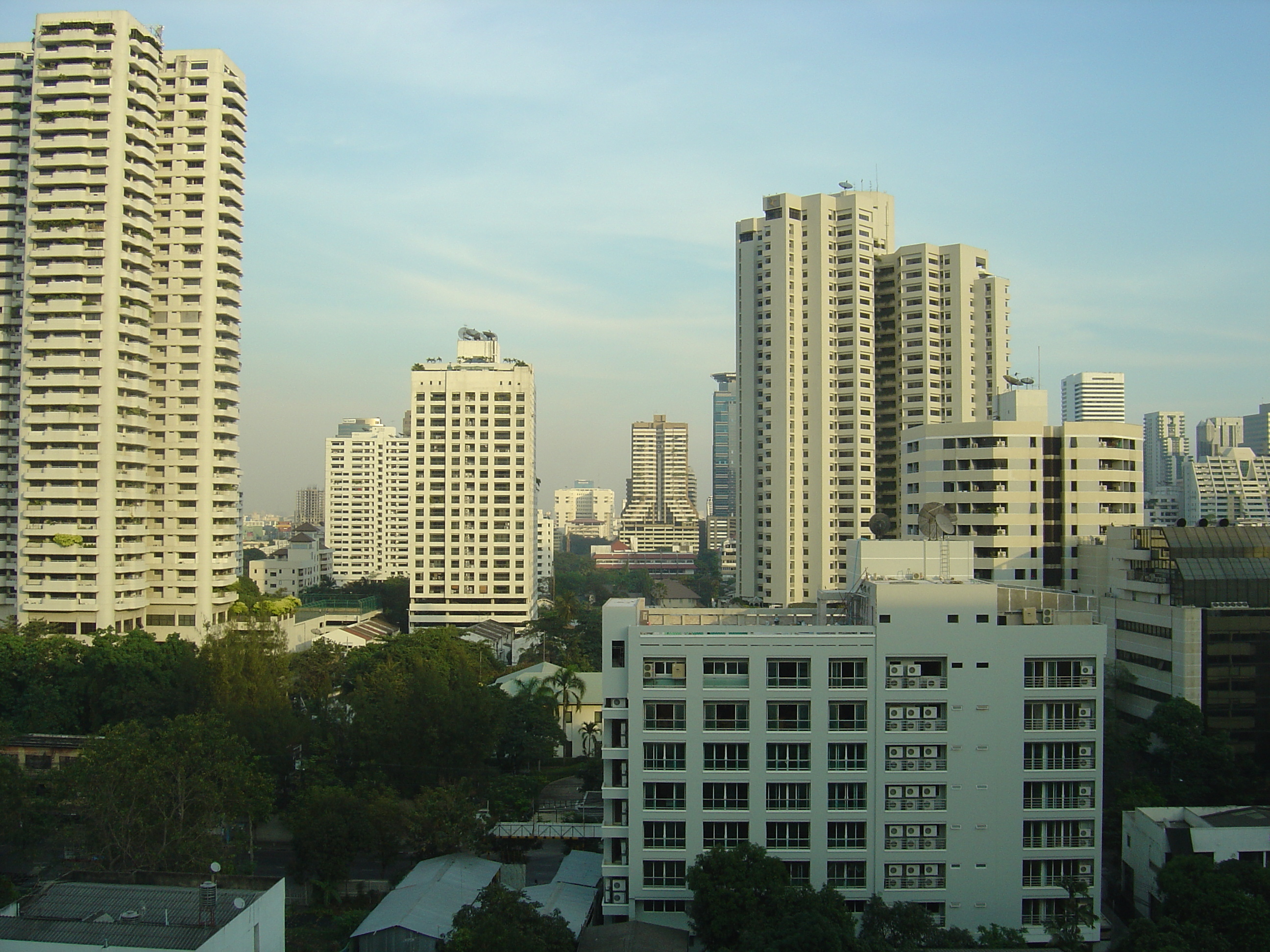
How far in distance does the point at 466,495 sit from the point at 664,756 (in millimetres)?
59624

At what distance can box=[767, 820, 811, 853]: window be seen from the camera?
2730cm

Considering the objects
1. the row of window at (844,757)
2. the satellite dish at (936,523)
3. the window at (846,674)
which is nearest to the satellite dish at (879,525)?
the satellite dish at (936,523)

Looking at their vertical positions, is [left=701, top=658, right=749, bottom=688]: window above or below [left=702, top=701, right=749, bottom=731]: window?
above

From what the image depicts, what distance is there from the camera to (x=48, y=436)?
55469 millimetres

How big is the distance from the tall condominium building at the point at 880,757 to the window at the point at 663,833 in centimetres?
5

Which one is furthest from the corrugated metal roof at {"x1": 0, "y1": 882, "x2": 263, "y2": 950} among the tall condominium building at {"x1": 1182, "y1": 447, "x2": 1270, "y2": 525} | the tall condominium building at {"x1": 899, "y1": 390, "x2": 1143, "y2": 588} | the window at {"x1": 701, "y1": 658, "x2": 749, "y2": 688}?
the tall condominium building at {"x1": 1182, "y1": 447, "x2": 1270, "y2": 525}

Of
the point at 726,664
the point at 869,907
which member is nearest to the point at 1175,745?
the point at 869,907

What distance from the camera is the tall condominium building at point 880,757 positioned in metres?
27.3

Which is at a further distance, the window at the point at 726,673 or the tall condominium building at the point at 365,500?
the tall condominium building at the point at 365,500

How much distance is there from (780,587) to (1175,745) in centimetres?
4617

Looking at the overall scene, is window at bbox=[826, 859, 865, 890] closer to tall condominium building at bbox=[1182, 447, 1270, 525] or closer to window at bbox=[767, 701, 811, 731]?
window at bbox=[767, 701, 811, 731]

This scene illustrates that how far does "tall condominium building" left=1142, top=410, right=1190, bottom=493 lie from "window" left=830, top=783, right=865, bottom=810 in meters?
163

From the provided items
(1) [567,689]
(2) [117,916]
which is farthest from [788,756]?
(1) [567,689]

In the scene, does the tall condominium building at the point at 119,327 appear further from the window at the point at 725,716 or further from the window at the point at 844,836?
the window at the point at 844,836
